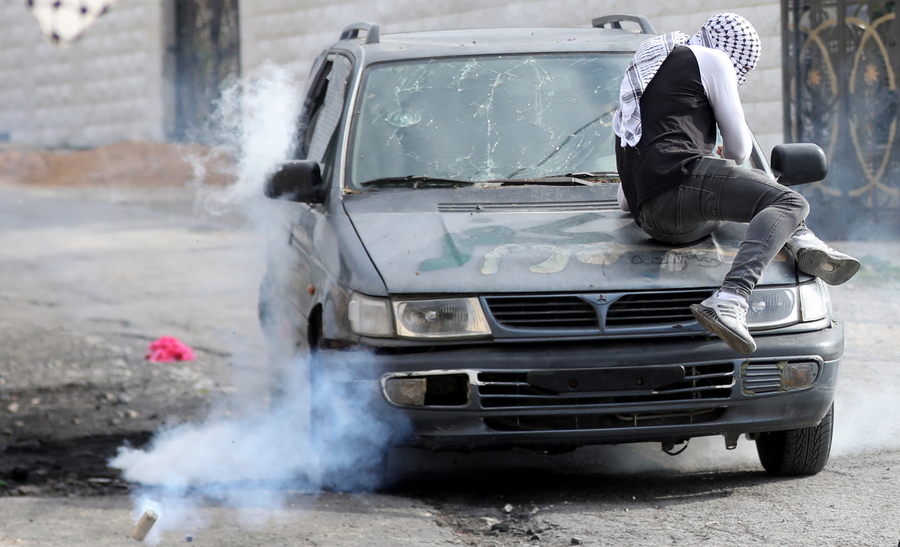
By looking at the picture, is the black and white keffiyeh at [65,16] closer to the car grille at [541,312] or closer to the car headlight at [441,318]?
the car headlight at [441,318]

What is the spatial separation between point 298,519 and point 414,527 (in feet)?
1.38

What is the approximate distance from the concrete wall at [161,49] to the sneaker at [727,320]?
9.20 m

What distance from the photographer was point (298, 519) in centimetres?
424

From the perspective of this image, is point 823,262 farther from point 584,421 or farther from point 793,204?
point 584,421

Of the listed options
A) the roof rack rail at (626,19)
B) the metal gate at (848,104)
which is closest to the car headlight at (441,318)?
the roof rack rail at (626,19)

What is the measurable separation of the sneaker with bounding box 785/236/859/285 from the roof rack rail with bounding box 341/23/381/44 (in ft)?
7.72

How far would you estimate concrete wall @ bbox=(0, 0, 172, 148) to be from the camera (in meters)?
22.0

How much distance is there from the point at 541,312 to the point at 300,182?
1393 millimetres

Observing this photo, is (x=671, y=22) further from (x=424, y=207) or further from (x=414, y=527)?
(x=414, y=527)

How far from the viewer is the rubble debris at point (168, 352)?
790cm

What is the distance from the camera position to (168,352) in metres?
7.94

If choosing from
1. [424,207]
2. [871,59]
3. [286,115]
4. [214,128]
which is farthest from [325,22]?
[424,207]

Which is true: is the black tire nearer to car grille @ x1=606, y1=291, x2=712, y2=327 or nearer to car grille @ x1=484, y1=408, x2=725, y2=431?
car grille @ x1=484, y1=408, x2=725, y2=431

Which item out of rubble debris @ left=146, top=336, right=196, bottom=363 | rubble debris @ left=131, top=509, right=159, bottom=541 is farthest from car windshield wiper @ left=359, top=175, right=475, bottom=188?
rubble debris @ left=146, top=336, right=196, bottom=363
